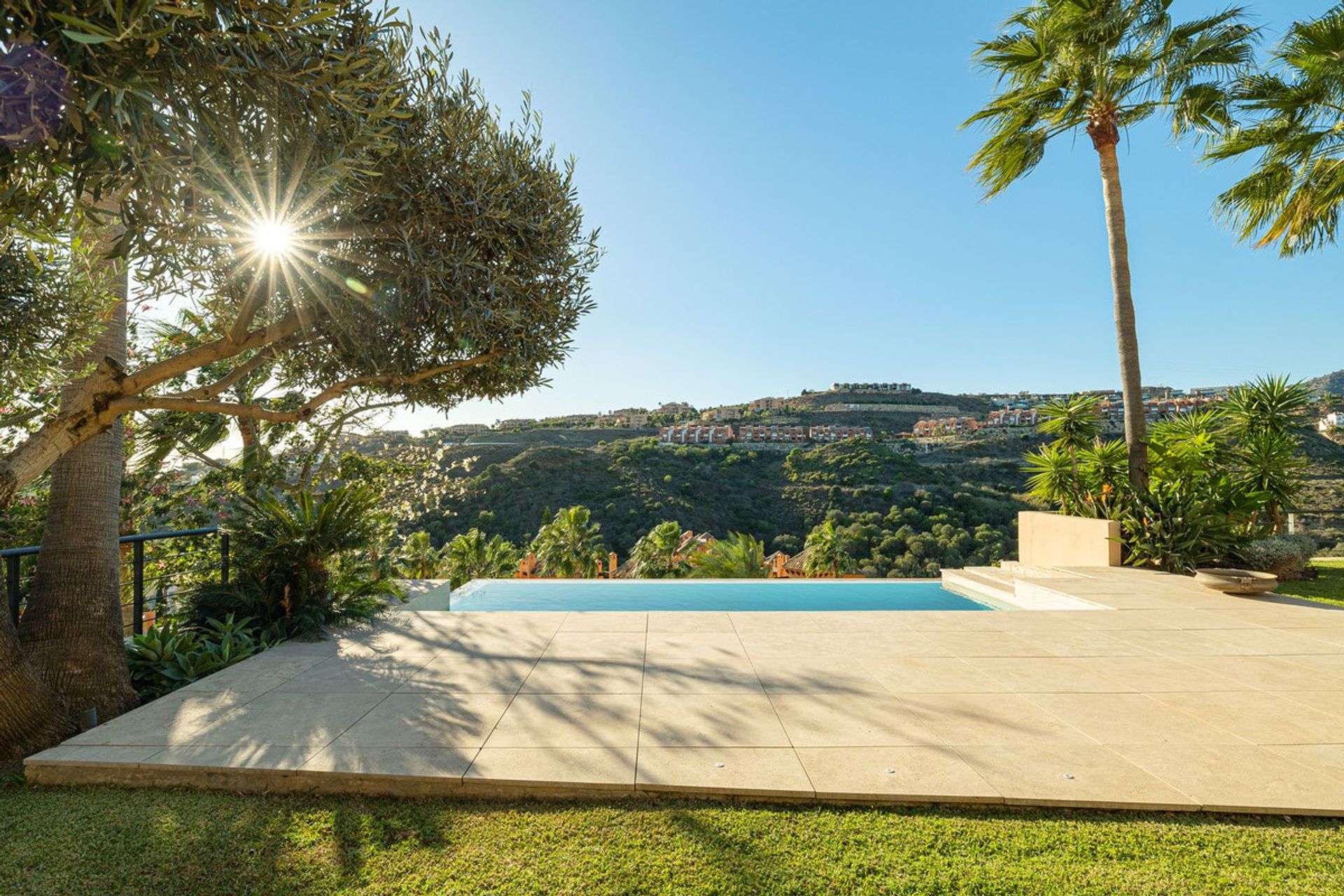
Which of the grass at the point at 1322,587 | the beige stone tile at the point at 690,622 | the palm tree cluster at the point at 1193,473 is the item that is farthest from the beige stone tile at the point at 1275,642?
the beige stone tile at the point at 690,622

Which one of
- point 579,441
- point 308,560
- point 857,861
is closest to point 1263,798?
point 857,861

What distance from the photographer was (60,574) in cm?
377

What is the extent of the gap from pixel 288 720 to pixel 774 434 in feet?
100.0

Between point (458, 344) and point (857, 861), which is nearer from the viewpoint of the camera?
point (857, 861)

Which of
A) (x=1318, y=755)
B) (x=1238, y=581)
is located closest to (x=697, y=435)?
(x=1238, y=581)

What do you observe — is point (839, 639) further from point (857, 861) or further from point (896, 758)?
point (857, 861)

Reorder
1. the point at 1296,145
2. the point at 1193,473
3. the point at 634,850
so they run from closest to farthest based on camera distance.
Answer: the point at 634,850 → the point at 1296,145 → the point at 1193,473

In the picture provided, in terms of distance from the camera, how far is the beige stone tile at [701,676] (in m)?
3.74

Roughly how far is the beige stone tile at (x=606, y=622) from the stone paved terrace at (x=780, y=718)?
0.12 metres

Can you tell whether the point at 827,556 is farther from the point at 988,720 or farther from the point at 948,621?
the point at 988,720

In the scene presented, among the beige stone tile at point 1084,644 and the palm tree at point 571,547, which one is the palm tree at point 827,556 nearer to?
the palm tree at point 571,547

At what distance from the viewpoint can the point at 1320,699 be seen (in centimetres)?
354

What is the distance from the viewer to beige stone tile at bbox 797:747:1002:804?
250 centimetres

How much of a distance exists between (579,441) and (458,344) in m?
27.0
